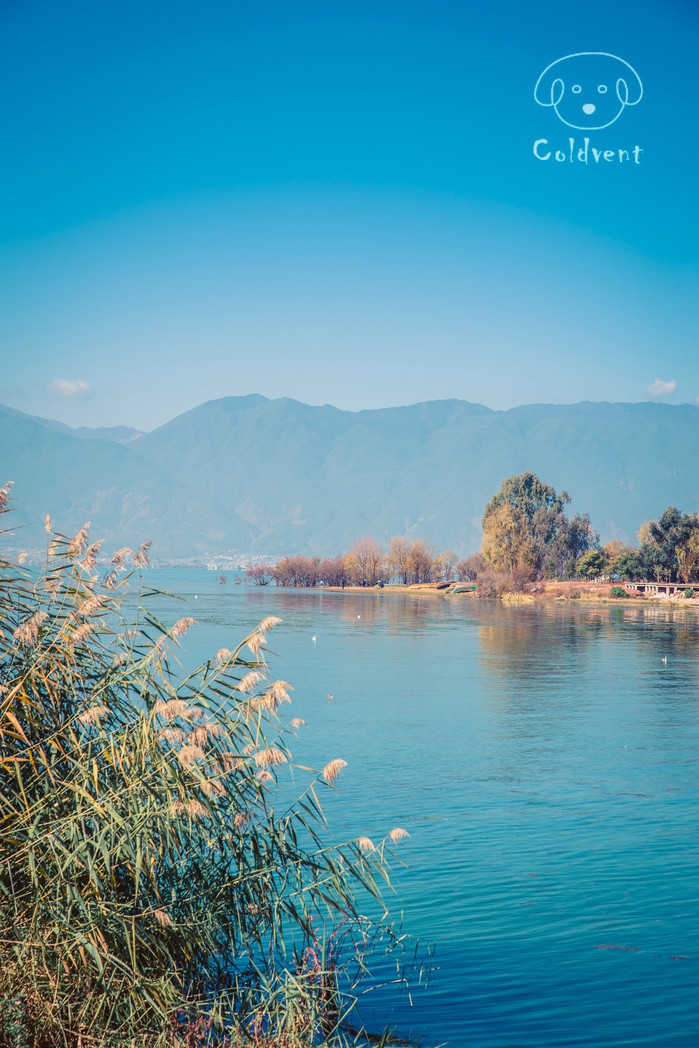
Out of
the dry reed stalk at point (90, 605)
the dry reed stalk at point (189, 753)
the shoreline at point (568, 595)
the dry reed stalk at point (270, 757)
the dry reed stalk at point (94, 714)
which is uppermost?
the dry reed stalk at point (90, 605)

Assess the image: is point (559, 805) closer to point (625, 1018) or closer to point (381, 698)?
point (625, 1018)

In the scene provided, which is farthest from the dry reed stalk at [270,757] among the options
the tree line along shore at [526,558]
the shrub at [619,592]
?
the shrub at [619,592]

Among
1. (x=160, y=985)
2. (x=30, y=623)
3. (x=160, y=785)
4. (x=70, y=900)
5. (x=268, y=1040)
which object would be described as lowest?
(x=268, y=1040)

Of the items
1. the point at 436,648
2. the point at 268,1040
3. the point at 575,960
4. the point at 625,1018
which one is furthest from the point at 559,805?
the point at 436,648

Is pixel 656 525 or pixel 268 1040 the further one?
pixel 656 525

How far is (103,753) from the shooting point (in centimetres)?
748

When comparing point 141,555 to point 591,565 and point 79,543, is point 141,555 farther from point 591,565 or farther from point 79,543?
point 591,565

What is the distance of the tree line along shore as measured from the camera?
349 ft

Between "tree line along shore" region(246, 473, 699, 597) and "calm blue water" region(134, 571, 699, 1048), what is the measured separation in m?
66.7

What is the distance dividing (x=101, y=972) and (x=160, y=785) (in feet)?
4.57

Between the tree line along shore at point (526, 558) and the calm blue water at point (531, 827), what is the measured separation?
66719mm

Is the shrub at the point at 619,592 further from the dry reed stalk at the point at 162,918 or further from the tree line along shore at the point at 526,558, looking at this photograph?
the dry reed stalk at the point at 162,918

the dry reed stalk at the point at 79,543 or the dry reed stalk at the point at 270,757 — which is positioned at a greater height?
the dry reed stalk at the point at 79,543

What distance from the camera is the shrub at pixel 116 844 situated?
655 centimetres
